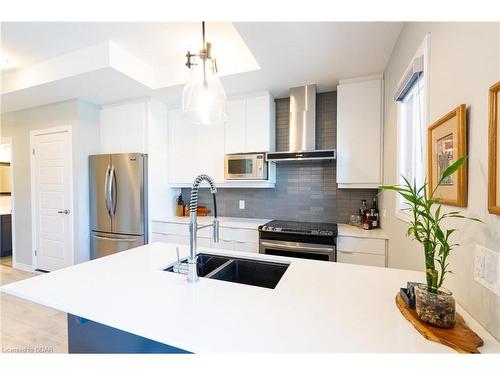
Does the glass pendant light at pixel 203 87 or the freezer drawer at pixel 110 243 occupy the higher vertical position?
the glass pendant light at pixel 203 87

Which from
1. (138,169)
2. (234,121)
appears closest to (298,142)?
(234,121)

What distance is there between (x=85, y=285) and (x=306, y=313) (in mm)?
1011

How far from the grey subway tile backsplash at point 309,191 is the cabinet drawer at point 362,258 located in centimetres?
66

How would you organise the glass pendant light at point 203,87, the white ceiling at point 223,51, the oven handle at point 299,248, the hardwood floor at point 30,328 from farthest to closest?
the oven handle at point 299,248 < the hardwood floor at point 30,328 < the white ceiling at point 223,51 < the glass pendant light at point 203,87

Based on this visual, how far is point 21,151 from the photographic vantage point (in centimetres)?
363

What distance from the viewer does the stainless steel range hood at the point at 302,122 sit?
2.74 meters

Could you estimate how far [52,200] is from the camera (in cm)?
334

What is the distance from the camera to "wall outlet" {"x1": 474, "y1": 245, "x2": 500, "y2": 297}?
0.72m

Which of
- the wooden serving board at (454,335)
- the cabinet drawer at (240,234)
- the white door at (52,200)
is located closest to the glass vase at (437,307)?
the wooden serving board at (454,335)

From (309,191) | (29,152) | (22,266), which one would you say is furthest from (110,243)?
(309,191)

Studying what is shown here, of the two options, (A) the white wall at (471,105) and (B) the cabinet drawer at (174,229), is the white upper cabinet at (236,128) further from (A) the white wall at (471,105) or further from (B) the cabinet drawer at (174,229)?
(A) the white wall at (471,105)

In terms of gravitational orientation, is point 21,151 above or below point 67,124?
below

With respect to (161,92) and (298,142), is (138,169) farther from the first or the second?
(298,142)

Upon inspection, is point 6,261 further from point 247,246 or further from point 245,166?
point 245,166
